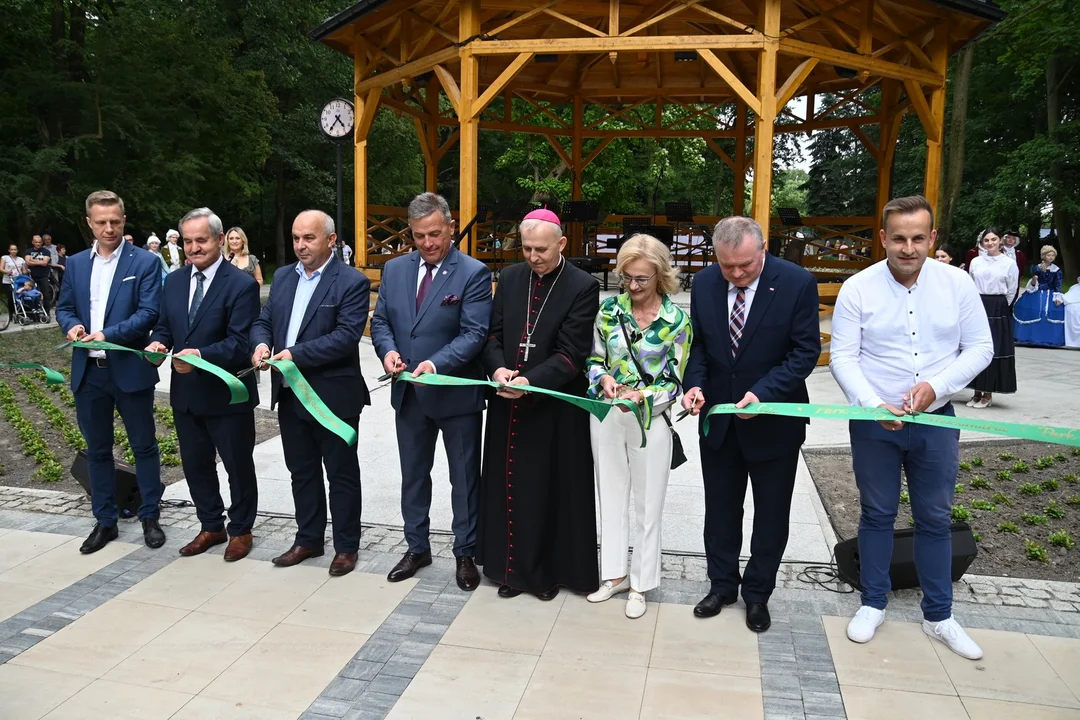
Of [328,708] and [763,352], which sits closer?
[328,708]

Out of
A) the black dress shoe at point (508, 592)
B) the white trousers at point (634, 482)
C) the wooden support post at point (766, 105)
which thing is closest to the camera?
the white trousers at point (634, 482)

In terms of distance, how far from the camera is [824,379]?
9.97 meters

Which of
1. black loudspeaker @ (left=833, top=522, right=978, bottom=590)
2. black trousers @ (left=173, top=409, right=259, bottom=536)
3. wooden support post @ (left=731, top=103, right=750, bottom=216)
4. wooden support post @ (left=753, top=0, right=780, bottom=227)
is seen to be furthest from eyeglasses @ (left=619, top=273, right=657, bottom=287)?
wooden support post @ (left=731, top=103, right=750, bottom=216)

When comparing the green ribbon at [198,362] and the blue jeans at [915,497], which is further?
the green ribbon at [198,362]

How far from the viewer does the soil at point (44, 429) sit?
6172 millimetres

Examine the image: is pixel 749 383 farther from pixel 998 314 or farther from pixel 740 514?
pixel 998 314

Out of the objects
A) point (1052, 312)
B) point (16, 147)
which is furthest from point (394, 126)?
point (1052, 312)

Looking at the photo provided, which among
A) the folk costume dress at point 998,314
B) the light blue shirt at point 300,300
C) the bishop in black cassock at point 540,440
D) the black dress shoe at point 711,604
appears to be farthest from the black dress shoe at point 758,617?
the folk costume dress at point 998,314

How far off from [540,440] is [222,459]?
179cm

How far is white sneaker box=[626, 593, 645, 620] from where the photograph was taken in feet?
12.9

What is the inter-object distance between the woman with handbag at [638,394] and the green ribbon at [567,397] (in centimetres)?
3

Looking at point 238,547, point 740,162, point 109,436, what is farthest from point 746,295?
point 740,162

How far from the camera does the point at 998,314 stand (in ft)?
28.1

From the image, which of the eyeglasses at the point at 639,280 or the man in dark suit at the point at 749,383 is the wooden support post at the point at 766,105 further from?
the eyeglasses at the point at 639,280
